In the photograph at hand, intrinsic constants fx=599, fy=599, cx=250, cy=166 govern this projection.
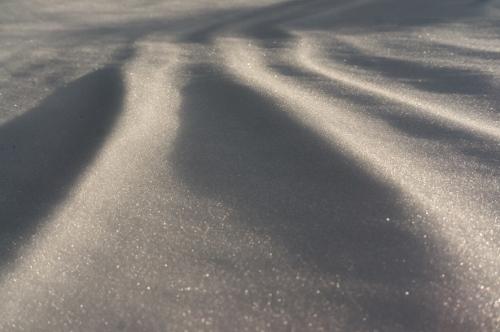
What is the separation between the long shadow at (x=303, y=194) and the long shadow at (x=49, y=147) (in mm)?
165

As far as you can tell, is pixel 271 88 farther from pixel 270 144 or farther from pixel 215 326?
pixel 215 326

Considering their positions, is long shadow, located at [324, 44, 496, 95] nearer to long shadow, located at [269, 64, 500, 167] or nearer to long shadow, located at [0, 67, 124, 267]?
long shadow, located at [269, 64, 500, 167]

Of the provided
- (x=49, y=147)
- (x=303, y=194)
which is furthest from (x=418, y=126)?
(x=49, y=147)

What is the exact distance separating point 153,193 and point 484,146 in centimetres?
52

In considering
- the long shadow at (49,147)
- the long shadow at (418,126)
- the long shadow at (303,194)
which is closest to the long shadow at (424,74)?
the long shadow at (418,126)

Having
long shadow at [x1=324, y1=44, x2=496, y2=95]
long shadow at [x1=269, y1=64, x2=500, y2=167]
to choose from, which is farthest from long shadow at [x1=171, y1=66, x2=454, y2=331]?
long shadow at [x1=324, y1=44, x2=496, y2=95]

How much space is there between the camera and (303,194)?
85 cm

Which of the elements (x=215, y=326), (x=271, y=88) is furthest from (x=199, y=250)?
(x=271, y=88)

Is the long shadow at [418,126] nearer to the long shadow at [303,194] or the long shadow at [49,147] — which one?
the long shadow at [303,194]

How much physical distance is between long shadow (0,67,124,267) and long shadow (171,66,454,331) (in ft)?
0.54

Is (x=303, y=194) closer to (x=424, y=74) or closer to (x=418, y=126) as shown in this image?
(x=418, y=126)

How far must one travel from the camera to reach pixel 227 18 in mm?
1864

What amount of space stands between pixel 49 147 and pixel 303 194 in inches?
18.5

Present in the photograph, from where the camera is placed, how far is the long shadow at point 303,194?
2.20 feet
